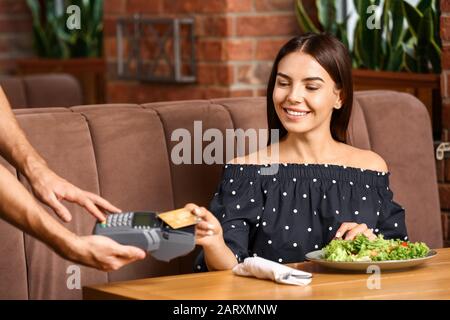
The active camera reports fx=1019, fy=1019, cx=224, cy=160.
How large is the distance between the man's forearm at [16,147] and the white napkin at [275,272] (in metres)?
0.55

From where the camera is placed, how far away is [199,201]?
288cm

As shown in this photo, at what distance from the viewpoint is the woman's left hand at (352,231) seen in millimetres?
2420

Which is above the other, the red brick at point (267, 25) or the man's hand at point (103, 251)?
the red brick at point (267, 25)

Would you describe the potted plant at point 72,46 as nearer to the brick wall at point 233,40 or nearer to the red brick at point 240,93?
the brick wall at point 233,40

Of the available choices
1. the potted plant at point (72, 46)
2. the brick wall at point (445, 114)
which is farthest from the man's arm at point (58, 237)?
the potted plant at point (72, 46)

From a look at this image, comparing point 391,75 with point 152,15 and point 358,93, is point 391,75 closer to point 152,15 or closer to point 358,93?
point 358,93

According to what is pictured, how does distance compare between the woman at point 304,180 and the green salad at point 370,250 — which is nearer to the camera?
the green salad at point 370,250

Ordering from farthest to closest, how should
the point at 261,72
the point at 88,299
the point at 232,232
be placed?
the point at 261,72 → the point at 232,232 → the point at 88,299

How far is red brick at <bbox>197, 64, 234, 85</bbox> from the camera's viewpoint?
398 centimetres

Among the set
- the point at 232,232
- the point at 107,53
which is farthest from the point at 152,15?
the point at 232,232

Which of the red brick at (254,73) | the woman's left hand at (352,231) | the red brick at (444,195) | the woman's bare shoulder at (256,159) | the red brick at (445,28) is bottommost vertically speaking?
the red brick at (444,195)

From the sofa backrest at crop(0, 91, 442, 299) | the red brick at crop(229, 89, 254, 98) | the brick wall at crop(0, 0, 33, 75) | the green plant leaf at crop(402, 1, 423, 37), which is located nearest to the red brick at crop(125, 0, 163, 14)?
the red brick at crop(229, 89, 254, 98)

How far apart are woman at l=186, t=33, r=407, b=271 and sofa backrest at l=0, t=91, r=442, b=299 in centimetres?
21
